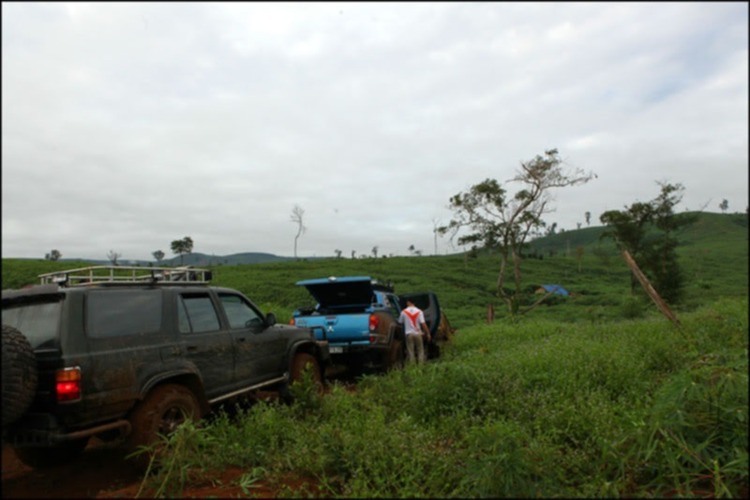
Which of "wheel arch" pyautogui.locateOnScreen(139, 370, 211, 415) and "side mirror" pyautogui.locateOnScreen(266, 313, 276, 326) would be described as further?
"side mirror" pyautogui.locateOnScreen(266, 313, 276, 326)

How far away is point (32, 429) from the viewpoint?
3941 mm

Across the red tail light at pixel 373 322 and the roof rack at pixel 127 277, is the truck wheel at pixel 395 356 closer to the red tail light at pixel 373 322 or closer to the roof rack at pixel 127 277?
the red tail light at pixel 373 322

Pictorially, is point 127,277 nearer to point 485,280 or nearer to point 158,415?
point 158,415

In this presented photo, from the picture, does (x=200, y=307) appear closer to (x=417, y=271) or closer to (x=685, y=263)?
(x=685, y=263)

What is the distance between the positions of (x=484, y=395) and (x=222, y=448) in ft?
9.26

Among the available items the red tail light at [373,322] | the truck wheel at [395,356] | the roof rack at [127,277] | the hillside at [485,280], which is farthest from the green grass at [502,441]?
the hillside at [485,280]

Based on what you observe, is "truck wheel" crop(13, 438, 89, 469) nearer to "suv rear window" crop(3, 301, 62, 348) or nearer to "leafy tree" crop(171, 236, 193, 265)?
"suv rear window" crop(3, 301, 62, 348)

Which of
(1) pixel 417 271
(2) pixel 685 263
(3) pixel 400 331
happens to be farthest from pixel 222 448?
(1) pixel 417 271

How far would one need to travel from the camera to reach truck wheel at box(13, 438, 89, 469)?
4566mm

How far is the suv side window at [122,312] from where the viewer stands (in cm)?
455

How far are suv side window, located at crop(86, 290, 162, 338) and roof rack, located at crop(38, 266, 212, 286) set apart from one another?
15 cm

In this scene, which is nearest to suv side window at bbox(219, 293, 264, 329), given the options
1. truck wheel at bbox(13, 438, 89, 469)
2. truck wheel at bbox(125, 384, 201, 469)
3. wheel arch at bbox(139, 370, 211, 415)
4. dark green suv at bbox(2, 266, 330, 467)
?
dark green suv at bbox(2, 266, 330, 467)

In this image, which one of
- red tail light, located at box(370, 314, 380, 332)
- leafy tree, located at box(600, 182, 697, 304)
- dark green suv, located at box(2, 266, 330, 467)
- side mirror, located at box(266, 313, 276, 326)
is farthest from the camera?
leafy tree, located at box(600, 182, 697, 304)

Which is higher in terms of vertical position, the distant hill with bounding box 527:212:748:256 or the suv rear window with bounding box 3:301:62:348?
the distant hill with bounding box 527:212:748:256
